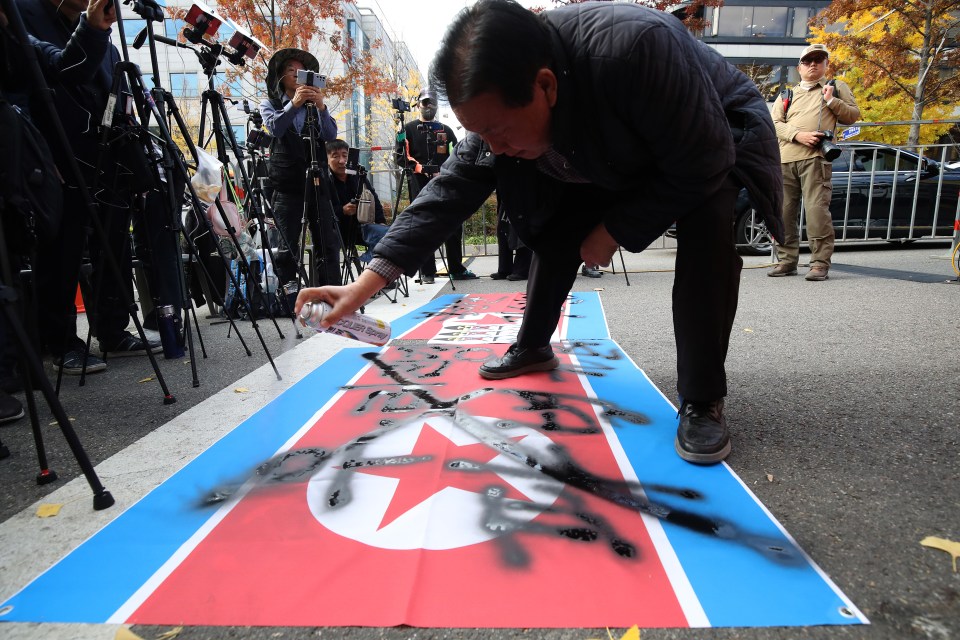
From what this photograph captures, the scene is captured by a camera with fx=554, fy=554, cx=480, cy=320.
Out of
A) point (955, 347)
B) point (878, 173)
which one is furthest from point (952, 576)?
point (878, 173)

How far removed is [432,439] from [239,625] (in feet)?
2.71

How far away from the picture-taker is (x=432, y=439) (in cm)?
176

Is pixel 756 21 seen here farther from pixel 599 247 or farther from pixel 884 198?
pixel 599 247

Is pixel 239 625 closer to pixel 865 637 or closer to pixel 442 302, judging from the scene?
pixel 865 637

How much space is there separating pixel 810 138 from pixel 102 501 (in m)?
5.55

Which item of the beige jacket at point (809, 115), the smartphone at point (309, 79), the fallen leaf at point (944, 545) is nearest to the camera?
the fallen leaf at point (944, 545)

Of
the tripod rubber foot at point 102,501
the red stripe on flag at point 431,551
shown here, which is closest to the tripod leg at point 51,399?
the tripod rubber foot at point 102,501

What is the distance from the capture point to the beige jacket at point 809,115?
16.0 ft

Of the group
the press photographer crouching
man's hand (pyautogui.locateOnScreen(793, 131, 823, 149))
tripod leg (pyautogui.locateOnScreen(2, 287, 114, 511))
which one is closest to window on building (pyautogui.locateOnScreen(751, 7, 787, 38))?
man's hand (pyautogui.locateOnScreen(793, 131, 823, 149))

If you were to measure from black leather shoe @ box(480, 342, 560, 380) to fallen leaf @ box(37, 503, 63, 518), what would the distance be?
1.49 meters

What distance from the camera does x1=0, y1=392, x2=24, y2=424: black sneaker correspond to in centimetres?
208

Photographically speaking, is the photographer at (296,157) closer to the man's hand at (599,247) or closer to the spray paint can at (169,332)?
the spray paint can at (169,332)

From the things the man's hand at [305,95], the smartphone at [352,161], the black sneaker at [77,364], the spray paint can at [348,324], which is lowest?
the black sneaker at [77,364]

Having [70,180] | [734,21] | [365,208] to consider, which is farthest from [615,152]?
[734,21]
